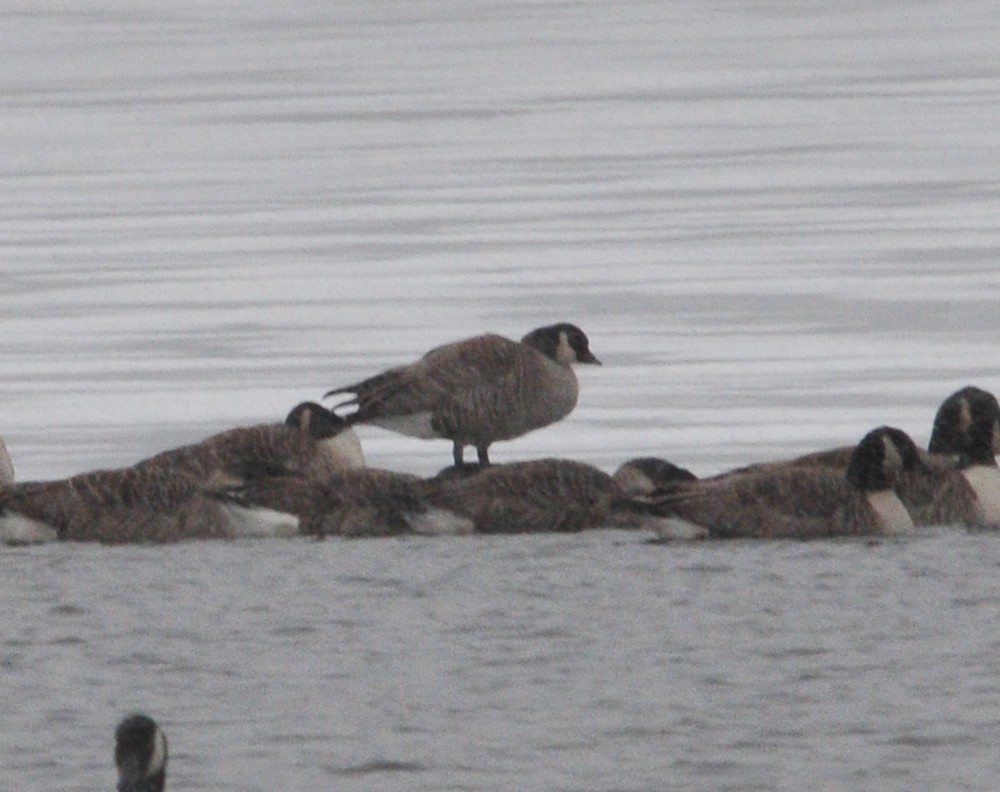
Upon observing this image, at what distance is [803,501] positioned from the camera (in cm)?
1294

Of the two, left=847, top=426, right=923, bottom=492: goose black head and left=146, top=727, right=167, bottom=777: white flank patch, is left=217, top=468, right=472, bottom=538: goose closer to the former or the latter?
left=847, top=426, right=923, bottom=492: goose black head

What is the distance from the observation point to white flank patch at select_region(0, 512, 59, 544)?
1284 cm

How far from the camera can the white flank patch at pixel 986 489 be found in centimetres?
1319

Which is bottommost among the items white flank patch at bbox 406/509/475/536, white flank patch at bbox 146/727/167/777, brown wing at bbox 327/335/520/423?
white flank patch at bbox 146/727/167/777

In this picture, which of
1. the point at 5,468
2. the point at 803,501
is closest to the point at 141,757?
the point at 803,501

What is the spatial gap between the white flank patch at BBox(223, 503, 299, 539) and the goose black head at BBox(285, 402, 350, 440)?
137 cm

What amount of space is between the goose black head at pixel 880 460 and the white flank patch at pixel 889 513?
0.04 meters

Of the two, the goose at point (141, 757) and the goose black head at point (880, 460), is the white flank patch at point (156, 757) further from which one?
the goose black head at point (880, 460)

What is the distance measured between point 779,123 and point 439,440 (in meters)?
16.9

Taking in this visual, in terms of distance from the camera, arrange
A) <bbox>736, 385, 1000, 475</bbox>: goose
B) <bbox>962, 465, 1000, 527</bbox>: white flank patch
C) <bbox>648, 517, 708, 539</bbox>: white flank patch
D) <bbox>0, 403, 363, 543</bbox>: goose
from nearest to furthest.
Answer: <bbox>648, 517, 708, 539</bbox>: white flank patch → <bbox>0, 403, 363, 543</bbox>: goose → <bbox>962, 465, 1000, 527</bbox>: white flank patch → <bbox>736, 385, 1000, 475</bbox>: goose

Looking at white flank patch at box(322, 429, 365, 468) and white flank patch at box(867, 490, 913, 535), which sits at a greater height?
white flank patch at box(322, 429, 365, 468)

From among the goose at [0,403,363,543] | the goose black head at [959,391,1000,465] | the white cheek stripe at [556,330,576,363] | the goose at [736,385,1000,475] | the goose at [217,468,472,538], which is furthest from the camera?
the white cheek stripe at [556,330,576,363]

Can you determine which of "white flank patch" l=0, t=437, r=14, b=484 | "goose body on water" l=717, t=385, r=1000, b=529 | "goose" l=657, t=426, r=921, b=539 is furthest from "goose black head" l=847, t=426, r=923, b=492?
"white flank patch" l=0, t=437, r=14, b=484

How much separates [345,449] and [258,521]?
58.9 inches
